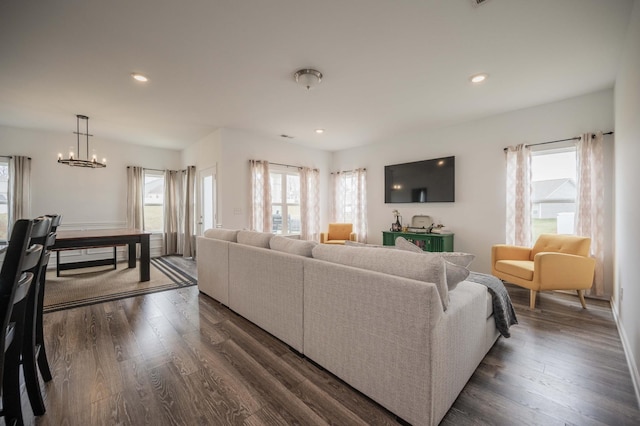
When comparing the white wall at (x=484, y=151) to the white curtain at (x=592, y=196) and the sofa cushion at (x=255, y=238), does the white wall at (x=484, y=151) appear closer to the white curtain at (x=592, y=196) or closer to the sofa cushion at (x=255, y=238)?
the white curtain at (x=592, y=196)

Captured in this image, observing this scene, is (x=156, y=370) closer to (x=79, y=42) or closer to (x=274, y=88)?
(x=79, y=42)

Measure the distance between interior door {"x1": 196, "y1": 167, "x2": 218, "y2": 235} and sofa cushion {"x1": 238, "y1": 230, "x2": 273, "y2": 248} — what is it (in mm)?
2478

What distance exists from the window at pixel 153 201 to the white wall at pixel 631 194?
25.3ft

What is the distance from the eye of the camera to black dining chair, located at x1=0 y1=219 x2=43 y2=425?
906mm

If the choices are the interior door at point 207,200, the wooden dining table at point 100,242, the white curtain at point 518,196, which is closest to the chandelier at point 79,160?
the wooden dining table at point 100,242

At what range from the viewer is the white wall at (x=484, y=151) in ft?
→ 11.4

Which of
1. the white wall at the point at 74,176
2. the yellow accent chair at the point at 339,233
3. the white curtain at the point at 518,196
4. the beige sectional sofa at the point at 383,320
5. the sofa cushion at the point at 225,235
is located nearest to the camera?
the beige sectional sofa at the point at 383,320

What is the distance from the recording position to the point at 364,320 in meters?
1.48

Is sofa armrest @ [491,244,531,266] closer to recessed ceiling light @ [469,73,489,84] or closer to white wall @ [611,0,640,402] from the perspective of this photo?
white wall @ [611,0,640,402]

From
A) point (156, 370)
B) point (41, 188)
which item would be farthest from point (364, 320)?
point (41, 188)

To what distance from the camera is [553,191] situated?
3.77m

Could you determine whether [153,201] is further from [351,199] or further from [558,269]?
[558,269]

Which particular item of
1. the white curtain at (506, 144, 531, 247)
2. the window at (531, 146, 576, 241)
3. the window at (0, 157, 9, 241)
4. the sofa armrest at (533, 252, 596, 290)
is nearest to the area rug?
the window at (0, 157, 9, 241)

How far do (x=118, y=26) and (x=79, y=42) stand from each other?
516 millimetres
